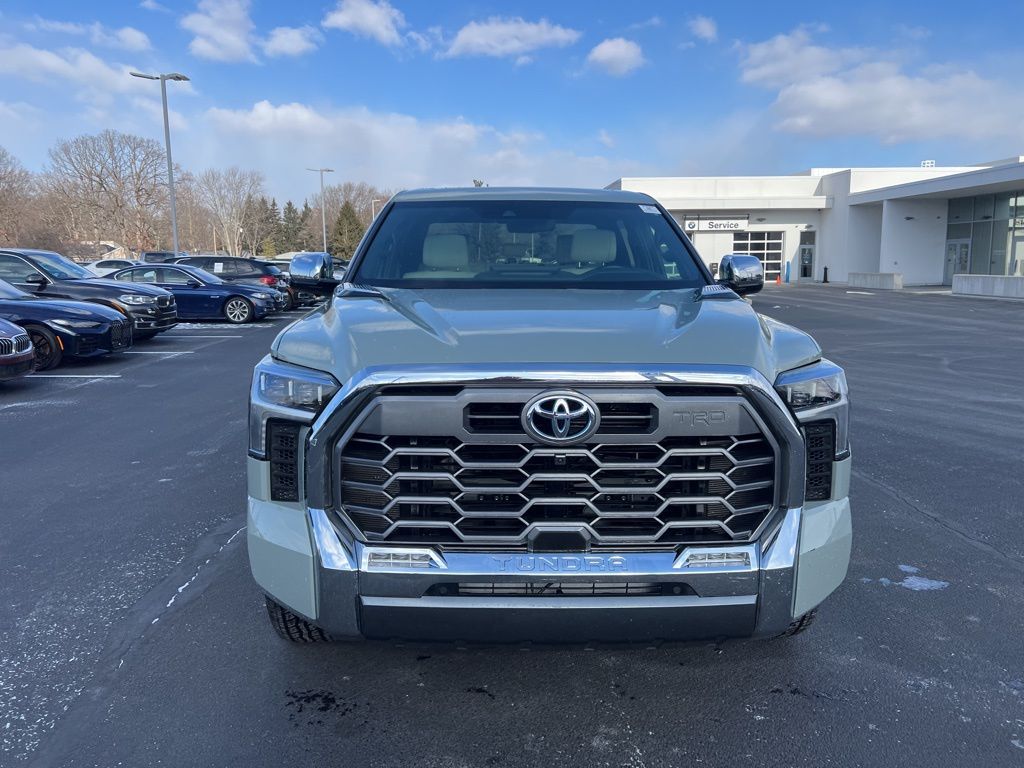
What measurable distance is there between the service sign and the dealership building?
0.07 m

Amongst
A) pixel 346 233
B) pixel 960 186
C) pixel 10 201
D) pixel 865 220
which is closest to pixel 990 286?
pixel 960 186

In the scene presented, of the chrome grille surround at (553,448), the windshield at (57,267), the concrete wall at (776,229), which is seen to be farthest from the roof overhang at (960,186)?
the chrome grille surround at (553,448)

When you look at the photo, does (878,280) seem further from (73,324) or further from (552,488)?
(552,488)

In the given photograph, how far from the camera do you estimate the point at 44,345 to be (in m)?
10.7

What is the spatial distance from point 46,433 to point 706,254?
150 ft

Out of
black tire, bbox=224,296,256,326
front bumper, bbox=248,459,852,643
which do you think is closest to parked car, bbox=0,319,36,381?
front bumper, bbox=248,459,852,643

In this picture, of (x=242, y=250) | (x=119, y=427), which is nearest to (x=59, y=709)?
(x=119, y=427)

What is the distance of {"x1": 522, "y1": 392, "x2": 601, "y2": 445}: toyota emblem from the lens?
2.26m

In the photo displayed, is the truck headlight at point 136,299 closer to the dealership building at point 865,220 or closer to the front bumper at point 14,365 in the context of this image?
the front bumper at point 14,365

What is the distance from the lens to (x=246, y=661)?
302 centimetres

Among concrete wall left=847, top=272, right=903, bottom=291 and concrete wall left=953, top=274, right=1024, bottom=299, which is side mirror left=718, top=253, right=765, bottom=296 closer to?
concrete wall left=953, top=274, right=1024, bottom=299

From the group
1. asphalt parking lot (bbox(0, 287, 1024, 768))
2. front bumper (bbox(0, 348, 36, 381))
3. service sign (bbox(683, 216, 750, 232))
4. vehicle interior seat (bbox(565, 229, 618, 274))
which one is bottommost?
asphalt parking lot (bbox(0, 287, 1024, 768))

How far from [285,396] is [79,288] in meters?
12.7

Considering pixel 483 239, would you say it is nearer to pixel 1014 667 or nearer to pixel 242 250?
pixel 1014 667
